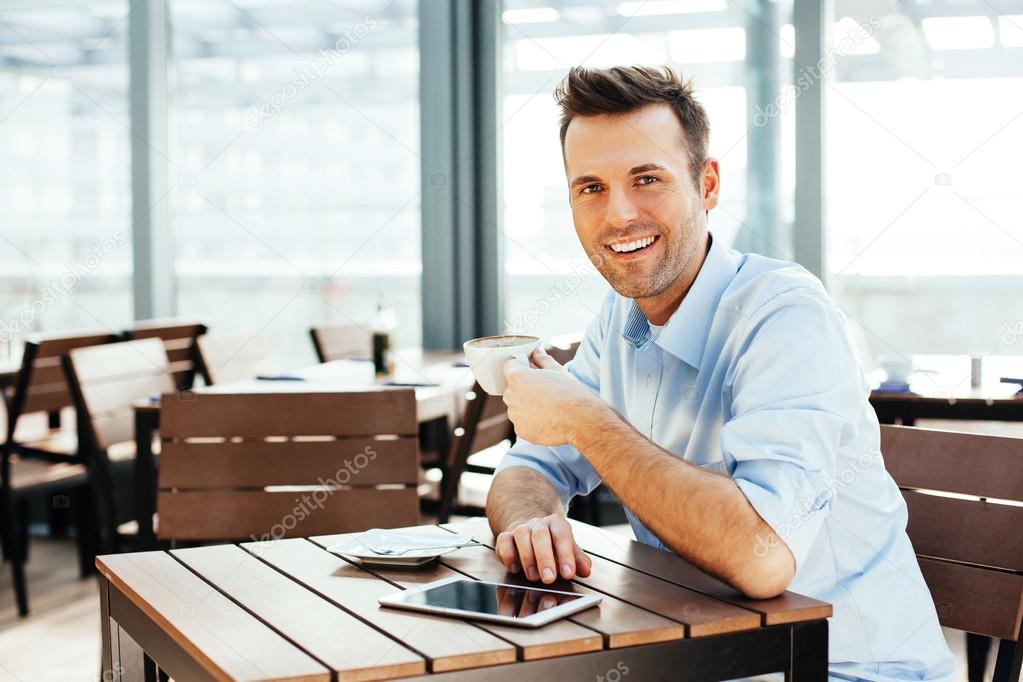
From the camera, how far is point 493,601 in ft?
3.82

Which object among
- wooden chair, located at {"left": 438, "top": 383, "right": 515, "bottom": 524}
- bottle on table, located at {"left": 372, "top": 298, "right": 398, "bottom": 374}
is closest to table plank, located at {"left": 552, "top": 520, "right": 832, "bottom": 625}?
wooden chair, located at {"left": 438, "top": 383, "right": 515, "bottom": 524}

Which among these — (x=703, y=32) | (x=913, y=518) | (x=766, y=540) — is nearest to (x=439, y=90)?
(x=703, y=32)

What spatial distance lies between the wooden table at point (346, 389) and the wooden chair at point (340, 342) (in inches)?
4.9

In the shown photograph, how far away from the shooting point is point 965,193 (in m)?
3.94

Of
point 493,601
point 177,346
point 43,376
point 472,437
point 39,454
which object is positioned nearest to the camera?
point 493,601

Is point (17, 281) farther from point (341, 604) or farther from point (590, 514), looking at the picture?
point (341, 604)

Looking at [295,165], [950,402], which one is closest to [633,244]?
[950,402]

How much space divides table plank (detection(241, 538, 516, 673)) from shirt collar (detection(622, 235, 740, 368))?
540mm

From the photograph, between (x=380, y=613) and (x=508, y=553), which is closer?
(x=380, y=613)

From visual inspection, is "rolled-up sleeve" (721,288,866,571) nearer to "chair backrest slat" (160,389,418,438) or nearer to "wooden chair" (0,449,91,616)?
"chair backrest slat" (160,389,418,438)

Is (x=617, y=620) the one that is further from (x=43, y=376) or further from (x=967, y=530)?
(x=43, y=376)

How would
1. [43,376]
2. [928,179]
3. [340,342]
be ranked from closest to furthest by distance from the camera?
[43,376] → [928,179] → [340,342]

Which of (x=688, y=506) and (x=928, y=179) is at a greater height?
(x=928, y=179)

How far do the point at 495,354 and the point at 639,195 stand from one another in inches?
13.6
